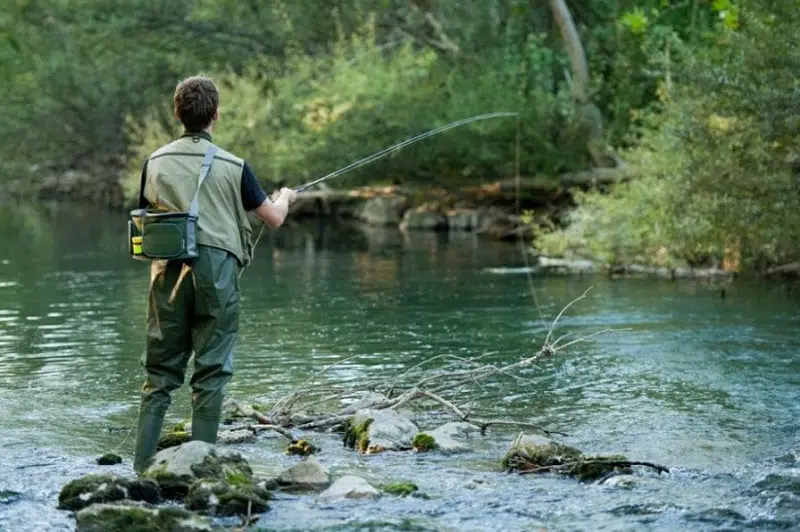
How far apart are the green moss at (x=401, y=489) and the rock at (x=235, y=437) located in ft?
5.23

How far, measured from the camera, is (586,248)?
23453 mm

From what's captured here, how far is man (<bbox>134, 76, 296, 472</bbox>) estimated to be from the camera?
7.45m

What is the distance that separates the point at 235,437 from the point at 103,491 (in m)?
1.84

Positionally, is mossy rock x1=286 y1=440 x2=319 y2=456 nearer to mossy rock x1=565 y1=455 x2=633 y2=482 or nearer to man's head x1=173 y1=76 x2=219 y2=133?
mossy rock x1=565 y1=455 x2=633 y2=482

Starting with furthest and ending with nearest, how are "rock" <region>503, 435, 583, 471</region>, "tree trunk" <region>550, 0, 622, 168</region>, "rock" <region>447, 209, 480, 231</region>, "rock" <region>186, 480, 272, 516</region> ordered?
1. "rock" <region>447, 209, 480, 231</region>
2. "tree trunk" <region>550, 0, 622, 168</region>
3. "rock" <region>503, 435, 583, 471</region>
4. "rock" <region>186, 480, 272, 516</region>

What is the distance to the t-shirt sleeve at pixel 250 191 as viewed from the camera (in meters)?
7.57

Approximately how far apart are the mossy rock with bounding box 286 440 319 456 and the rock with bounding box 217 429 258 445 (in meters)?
0.38

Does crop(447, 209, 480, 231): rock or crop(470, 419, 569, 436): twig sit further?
crop(447, 209, 480, 231): rock

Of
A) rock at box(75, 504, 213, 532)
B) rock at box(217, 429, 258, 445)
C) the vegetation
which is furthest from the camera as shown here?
the vegetation

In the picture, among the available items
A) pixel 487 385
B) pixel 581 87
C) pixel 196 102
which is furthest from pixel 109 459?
pixel 581 87

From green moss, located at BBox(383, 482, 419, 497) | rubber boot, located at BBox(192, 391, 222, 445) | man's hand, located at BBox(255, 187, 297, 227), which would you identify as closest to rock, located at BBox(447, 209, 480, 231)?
man's hand, located at BBox(255, 187, 297, 227)

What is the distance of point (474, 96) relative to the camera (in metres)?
34.2

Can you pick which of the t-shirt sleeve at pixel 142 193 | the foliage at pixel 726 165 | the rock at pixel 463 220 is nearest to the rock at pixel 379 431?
the t-shirt sleeve at pixel 142 193

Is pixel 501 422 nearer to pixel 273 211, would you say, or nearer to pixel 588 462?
pixel 588 462
